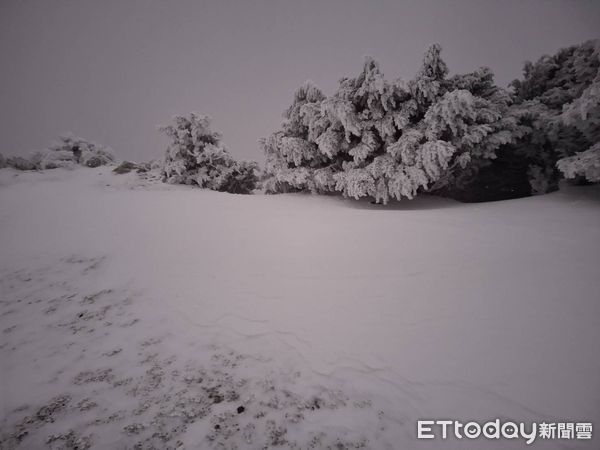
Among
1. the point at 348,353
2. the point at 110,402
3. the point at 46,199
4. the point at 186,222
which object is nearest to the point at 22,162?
the point at 46,199

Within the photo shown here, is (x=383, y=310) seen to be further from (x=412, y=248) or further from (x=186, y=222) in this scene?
(x=186, y=222)

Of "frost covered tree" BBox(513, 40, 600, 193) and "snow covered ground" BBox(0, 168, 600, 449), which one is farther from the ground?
"frost covered tree" BBox(513, 40, 600, 193)

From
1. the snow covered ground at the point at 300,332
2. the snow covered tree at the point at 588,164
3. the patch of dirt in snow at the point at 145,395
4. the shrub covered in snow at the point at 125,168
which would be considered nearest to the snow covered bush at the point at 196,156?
the shrub covered in snow at the point at 125,168

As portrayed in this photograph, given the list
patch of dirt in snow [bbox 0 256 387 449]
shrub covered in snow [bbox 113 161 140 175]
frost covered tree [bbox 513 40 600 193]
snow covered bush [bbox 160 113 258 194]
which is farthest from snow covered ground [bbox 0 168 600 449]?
A: shrub covered in snow [bbox 113 161 140 175]

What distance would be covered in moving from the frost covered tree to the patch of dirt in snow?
22.0 feet

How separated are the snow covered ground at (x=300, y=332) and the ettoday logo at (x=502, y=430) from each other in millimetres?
45

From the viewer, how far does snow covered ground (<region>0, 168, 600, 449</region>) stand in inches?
71.8

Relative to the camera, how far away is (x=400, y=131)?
7.28 metres

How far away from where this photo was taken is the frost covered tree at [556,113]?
517 centimetres

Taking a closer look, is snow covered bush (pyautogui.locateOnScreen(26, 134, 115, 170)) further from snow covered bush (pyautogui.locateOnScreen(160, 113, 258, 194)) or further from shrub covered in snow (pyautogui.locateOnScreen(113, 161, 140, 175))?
snow covered bush (pyautogui.locateOnScreen(160, 113, 258, 194))

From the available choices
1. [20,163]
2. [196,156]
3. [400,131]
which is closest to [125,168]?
[196,156]

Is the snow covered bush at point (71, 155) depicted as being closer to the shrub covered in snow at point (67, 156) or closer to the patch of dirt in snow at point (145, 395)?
the shrub covered in snow at point (67, 156)

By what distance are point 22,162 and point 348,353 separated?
695 inches

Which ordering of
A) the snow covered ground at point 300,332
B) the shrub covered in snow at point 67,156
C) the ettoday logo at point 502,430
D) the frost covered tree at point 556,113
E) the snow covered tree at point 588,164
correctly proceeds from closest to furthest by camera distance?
1. the ettoday logo at point 502,430
2. the snow covered ground at point 300,332
3. the snow covered tree at point 588,164
4. the frost covered tree at point 556,113
5. the shrub covered in snow at point 67,156
